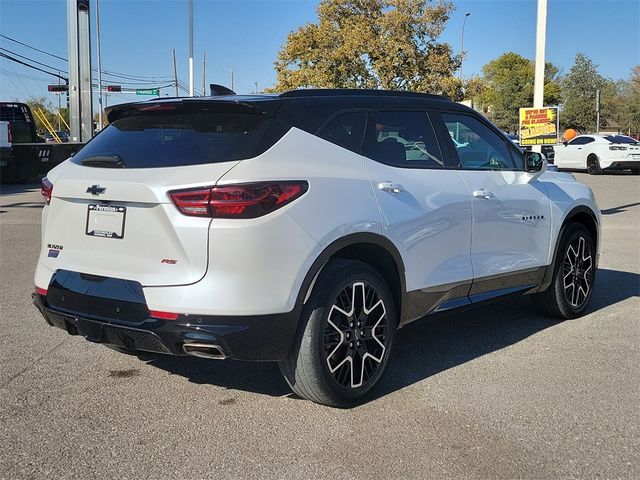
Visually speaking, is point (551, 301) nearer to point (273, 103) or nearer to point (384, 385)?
point (384, 385)

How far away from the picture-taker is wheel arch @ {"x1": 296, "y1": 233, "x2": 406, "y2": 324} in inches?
136

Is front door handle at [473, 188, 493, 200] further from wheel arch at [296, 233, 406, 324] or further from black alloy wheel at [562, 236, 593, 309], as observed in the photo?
black alloy wheel at [562, 236, 593, 309]

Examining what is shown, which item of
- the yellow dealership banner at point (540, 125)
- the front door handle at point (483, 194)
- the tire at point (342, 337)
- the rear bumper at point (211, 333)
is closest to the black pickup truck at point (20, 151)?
the yellow dealership banner at point (540, 125)

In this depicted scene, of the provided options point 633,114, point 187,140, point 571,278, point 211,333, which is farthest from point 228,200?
point 633,114

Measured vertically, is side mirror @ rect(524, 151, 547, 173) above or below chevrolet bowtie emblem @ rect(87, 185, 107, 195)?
above

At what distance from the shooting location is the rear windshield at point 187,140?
3.40 metres

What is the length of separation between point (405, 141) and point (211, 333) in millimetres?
1915

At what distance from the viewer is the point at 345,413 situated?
375 centimetres

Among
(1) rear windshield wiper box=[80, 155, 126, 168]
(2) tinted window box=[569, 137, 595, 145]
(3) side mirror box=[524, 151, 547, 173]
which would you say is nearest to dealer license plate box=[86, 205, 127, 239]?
(1) rear windshield wiper box=[80, 155, 126, 168]

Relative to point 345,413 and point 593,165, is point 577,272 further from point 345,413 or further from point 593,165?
point 593,165

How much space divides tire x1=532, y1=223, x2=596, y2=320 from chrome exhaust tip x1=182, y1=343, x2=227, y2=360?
3407 mm

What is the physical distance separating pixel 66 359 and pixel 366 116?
2717 millimetres

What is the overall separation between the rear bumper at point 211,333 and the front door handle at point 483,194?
1.84 meters

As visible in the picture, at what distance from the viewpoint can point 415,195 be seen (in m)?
4.11
